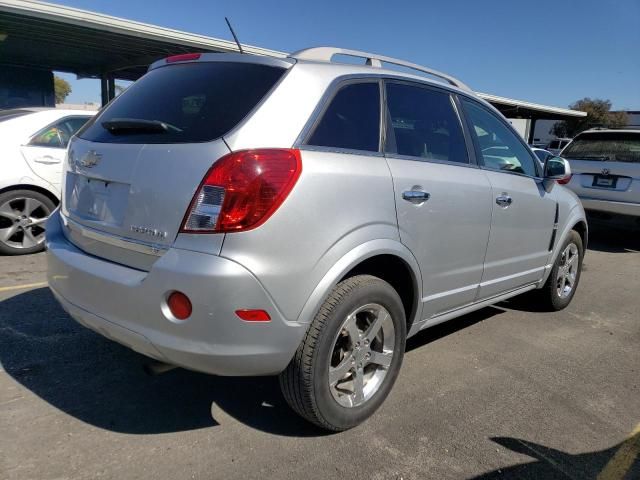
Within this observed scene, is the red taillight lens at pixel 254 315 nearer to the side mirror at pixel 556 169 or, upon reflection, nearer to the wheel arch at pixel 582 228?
the side mirror at pixel 556 169

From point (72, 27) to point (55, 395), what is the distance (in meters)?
14.4

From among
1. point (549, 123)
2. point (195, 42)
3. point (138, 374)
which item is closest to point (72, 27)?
point (195, 42)

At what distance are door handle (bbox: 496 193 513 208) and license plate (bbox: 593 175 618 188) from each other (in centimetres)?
511

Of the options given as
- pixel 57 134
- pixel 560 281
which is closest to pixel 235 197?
pixel 560 281

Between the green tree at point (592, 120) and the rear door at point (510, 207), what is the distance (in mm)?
49030

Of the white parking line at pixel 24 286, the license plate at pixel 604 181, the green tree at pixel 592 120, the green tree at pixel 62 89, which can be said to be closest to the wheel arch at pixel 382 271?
the white parking line at pixel 24 286

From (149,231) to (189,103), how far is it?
70 cm

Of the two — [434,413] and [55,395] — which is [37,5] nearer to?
[55,395]

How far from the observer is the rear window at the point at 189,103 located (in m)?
2.37

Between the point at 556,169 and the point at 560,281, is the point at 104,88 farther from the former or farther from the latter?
the point at 556,169

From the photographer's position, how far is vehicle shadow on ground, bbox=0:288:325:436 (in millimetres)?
2717

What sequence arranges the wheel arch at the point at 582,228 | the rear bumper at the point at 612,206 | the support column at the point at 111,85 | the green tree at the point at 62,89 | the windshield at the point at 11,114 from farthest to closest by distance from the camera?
the green tree at the point at 62,89 → the support column at the point at 111,85 → the rear bumper at the point at 612,206 → the windshield at the point at 11,114 → the wheel arch at the point at 582,228

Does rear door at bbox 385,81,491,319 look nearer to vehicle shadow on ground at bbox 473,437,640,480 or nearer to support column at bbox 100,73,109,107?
vehicle shadow on ground at bbox 473,437,640,480

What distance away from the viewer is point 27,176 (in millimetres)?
5508
